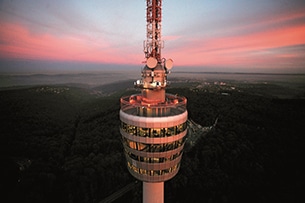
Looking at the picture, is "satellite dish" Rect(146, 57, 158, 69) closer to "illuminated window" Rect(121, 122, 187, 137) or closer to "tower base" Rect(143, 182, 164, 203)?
"illuminated window" Rect(121, 122, 187, 137)

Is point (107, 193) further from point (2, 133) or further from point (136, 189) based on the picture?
point (2, 133)

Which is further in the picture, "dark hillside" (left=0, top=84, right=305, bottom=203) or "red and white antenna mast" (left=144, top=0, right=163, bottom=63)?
"dark hillside" (left=0, top=84, right=305, bottom=203)

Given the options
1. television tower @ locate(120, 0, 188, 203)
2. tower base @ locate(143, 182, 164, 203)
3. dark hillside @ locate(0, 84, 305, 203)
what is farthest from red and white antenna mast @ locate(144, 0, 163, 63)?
dark hillside @ locate(0, 84, 305, 203)

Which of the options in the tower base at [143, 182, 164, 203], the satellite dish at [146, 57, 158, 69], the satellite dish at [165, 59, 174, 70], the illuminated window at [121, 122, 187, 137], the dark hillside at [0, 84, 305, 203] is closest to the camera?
the illuminated window at [121, 122, 187, 137]

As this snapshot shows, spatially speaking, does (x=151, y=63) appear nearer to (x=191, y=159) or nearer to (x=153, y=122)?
(x=153, y=122)

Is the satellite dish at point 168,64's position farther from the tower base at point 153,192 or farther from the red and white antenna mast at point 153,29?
the tower base at point 153,192

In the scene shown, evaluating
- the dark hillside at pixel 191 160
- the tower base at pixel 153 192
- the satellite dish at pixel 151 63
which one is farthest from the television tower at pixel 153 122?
the dark hillside at pixel 191 160

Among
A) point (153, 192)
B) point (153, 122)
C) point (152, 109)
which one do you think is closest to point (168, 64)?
point (152, 109)

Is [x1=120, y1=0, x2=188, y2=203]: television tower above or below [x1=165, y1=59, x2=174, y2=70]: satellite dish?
below
